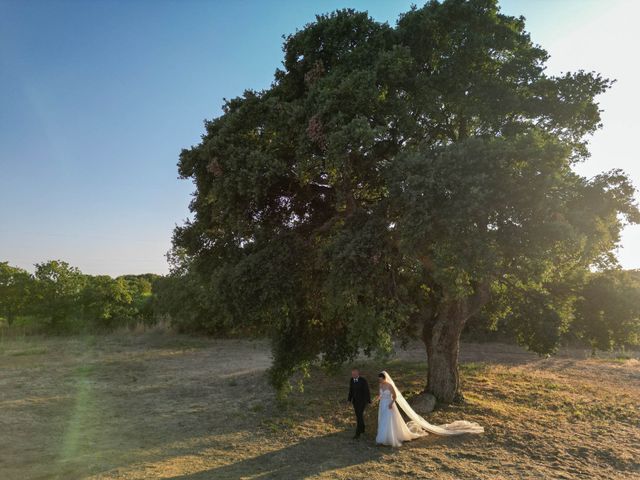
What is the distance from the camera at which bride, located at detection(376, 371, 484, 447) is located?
10852mm

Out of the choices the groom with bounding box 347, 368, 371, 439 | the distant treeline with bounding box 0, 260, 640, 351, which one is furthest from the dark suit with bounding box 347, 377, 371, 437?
the distant treeline with bounding box 0, 260, 640, 351

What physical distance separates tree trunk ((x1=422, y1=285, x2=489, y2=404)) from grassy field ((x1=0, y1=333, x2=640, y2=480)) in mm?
858

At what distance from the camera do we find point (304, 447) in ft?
35.4

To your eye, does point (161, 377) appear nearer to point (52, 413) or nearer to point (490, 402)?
point (52, 413)

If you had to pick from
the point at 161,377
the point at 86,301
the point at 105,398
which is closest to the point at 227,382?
the point at 161,377

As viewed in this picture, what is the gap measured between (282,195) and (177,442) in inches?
291

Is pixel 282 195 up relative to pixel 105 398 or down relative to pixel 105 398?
up

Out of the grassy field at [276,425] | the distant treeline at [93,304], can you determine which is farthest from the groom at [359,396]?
the distant treeline at [93,304]

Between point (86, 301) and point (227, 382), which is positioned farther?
point (86, 301)

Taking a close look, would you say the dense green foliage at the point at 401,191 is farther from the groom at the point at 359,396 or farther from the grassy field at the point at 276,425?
the grassy field at the point at 276,425

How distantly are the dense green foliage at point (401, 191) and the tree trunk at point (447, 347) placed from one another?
61mm

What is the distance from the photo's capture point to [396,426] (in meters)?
10.9

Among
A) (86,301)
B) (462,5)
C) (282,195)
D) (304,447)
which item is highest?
(462,5)

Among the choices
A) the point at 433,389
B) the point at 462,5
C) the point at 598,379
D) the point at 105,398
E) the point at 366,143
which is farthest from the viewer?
the point at 598,379
